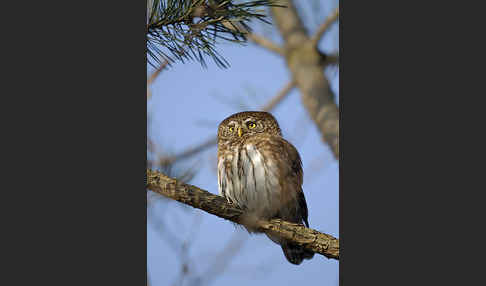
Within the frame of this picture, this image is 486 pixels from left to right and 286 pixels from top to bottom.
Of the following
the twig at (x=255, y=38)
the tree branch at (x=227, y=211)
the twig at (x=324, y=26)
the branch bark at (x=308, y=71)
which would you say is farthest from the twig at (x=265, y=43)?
the tree branch at (x=227, y=211)

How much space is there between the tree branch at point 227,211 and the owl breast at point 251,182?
6.7 inches

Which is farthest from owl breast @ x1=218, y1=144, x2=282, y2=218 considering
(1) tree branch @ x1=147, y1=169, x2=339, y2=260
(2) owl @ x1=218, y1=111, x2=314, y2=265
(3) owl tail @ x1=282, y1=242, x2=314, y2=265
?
(3) owl tail @ x1=282, y1=242, x2=314, y2=265

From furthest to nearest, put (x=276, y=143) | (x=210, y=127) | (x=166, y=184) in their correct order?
(x=276, y=143)
(x=210, y=127)
(x=166, y=184)

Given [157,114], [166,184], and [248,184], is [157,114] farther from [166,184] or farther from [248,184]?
[248,184]

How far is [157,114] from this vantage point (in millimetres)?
3201

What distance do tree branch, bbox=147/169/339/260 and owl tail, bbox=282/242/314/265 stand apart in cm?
3

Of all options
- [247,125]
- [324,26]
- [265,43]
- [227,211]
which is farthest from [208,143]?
[324,26]

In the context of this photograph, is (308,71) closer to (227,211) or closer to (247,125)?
(247,125)

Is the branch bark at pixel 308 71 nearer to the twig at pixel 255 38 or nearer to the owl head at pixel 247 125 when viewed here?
the twig at pixel 255 38

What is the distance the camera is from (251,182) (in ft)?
11.7

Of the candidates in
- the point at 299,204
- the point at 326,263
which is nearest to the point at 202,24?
the point at 299,204

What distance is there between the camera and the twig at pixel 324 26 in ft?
10.7

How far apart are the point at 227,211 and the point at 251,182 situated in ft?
1.20

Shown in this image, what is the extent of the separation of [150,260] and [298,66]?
4.90ft
